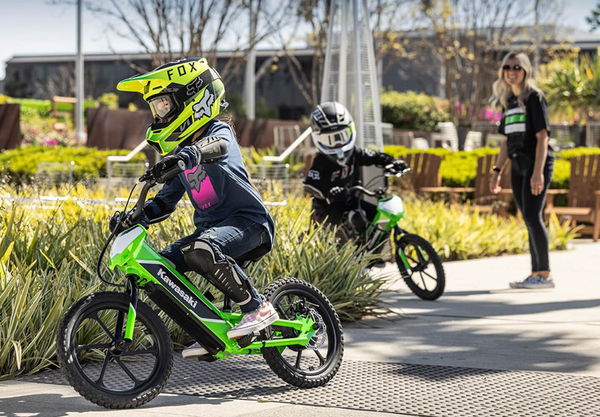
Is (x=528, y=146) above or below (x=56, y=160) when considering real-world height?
above

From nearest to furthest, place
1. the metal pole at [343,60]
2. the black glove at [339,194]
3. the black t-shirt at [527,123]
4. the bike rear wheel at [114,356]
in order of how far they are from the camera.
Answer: the bike rear wheel at [114,356]
the black glove at [339,194]
the black t-shirt at [527,123]
the metal pole at [343,60]

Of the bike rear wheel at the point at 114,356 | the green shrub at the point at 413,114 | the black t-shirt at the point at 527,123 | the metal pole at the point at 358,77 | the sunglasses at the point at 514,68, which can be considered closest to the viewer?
the bike rear wheel at the point at 114,356

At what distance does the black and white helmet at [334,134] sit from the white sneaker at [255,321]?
11.6 ft

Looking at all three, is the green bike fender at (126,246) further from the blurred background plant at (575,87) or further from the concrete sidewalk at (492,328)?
the blurred background plant at (575,87)

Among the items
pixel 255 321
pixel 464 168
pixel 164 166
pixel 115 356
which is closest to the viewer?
pixel 164 166

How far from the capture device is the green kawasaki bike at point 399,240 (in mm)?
8633

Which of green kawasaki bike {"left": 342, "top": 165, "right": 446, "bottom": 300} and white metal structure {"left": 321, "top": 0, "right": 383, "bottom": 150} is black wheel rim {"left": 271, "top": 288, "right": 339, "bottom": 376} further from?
white metal structure {"left": 321, "top": 0, "right": 383, "bottom": 150}

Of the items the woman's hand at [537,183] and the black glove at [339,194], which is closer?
the black glove at [339,194]

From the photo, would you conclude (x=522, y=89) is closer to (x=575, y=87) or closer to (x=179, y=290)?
(x=179, y=290)

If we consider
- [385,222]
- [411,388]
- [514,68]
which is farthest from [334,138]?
[411,388]

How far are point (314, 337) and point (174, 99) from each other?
1.44 meters

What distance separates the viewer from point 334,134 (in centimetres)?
868

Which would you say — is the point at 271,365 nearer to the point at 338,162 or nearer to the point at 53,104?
the point at 338,162

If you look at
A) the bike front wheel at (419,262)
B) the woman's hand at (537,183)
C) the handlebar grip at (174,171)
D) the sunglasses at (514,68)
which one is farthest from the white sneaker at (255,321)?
the sunglasses at (514,68)
